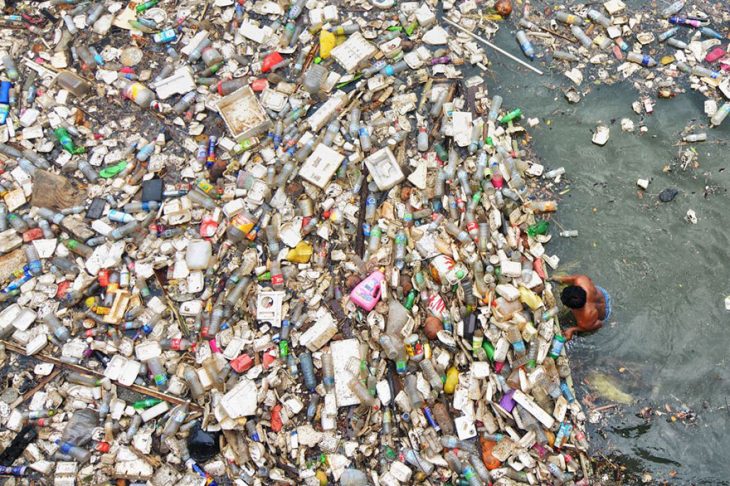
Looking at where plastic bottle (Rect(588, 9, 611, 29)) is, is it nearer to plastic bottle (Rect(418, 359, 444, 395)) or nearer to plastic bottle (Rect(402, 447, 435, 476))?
plastic bottle (Rect(418, 359, 444, 395))

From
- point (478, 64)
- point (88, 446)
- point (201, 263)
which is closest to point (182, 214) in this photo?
point (201, 263)

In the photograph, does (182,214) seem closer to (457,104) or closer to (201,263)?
(201,263)

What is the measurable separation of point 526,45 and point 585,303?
121 inches

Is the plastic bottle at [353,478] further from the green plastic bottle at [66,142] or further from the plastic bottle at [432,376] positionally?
the green plastic bottle at [66,142]

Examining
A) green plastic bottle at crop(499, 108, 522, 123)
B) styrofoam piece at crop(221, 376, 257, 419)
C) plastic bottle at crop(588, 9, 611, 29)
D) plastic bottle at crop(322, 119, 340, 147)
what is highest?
plastic bottle at crop(588, 9, 611, 29)

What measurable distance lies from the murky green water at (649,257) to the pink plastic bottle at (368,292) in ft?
5.91

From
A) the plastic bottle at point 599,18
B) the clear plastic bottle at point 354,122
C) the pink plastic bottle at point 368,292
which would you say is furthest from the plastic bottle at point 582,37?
the pink plastic bottle at point 368,292

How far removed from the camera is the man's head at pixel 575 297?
483cm

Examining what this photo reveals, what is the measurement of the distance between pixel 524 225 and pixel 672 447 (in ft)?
7.46

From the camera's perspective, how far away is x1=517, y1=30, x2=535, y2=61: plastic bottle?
627 centimetres

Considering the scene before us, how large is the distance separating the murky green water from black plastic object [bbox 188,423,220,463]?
322cm

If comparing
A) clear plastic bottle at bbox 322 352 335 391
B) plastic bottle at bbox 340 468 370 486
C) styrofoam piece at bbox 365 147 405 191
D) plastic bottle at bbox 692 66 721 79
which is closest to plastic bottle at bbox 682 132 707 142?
plastic bottle at bbox 692 66 721 79

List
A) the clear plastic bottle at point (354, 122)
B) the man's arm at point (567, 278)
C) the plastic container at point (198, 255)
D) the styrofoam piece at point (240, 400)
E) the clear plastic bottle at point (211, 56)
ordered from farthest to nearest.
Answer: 1. the clear plastic bottle at point (211, 56)
2. the clear plastic bottle at point (354, 122)
3. the plastic container at point (198, 255)
4. the man's arm at point (567, 278)
5. the styrofoam piece at point (240, 400)

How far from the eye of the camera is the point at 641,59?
612 centimetres
